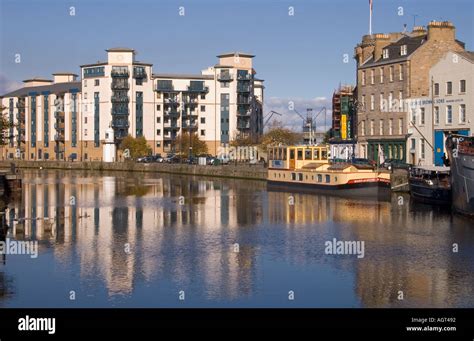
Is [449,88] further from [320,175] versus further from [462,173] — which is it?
[462,173]

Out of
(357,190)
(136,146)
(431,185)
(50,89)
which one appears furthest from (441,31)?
(50,89)

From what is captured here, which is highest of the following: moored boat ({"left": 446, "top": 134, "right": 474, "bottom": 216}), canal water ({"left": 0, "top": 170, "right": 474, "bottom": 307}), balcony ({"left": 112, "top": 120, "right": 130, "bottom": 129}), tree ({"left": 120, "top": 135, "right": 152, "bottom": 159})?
balcony ({"left": 112, "top": 120, "right": 130, "bottom": 129})

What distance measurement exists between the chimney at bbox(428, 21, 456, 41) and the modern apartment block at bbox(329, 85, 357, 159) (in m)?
15.8

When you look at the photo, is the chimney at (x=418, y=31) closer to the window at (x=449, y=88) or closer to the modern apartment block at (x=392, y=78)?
the modern apartment block at (x=392, y=78)

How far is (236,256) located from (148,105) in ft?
365

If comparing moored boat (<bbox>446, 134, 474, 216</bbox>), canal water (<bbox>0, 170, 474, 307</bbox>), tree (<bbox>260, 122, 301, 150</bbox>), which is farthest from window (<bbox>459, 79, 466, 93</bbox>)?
tree (<bbox>260, 122, 301, 150</bbox>)

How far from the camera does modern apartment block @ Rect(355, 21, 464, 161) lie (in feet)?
270

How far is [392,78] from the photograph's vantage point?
85.5 metres

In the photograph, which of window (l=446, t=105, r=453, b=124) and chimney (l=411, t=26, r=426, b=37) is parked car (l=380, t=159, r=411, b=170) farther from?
chimney (l=411, t=26, r=426, b=37)

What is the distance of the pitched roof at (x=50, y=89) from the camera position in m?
154

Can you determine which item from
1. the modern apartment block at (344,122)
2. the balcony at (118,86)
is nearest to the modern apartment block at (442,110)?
the modern apartment block at (344,122)

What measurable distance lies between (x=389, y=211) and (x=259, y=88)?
134 metres

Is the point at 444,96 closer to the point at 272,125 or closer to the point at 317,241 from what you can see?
the point at 317,241
